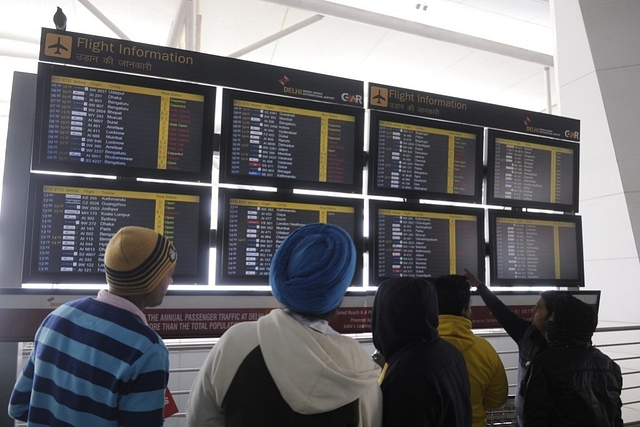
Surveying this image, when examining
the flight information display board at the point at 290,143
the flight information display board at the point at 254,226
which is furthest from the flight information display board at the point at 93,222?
the flight information display board at the point at 290,143

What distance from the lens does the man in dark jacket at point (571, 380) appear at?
Answer: 6.64ft

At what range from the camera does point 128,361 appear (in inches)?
50.3

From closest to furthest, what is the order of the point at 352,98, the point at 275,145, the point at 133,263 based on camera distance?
the point at 133,263 < the point at 275,145 < the point at 352,98

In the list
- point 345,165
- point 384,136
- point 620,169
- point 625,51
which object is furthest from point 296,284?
point 625,51

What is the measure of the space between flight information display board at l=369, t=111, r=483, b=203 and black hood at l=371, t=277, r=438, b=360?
1.31 meters

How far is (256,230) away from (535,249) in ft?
6.12

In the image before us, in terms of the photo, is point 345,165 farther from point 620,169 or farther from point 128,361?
point 620,169

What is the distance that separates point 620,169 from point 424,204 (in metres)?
2.34

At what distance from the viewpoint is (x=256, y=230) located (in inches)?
103

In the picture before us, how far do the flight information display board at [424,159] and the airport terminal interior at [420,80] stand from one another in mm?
87

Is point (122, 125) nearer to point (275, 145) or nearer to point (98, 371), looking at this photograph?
point (275, 145)

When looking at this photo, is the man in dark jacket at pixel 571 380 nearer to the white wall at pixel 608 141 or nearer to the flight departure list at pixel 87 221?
the flight departure list at pixel 87 221

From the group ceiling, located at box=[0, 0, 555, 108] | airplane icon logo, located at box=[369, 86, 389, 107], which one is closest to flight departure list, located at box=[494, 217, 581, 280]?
airplane icon logo, located at box=[369, 86, 389, 107]

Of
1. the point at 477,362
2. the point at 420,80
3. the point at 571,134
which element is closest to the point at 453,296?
the point at 477,362
